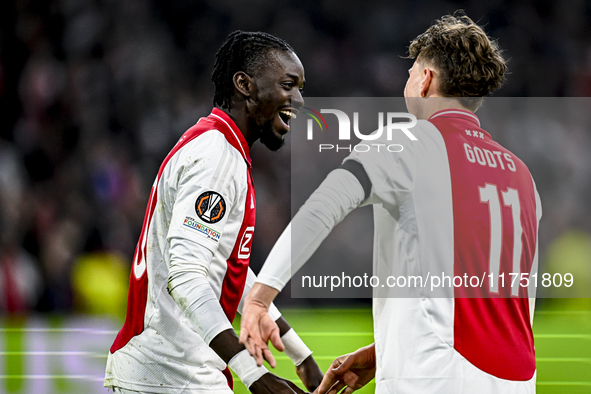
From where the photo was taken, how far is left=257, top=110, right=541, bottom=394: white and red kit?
1812 mm

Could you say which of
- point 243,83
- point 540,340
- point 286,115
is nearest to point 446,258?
point 286,115

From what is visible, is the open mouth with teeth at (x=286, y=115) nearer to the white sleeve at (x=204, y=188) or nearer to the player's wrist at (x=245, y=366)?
the white sleeve at (x=204, y=188)

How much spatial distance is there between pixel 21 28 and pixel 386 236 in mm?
8535

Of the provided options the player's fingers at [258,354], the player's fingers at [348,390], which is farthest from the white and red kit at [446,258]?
the player's fingers at [348,390]

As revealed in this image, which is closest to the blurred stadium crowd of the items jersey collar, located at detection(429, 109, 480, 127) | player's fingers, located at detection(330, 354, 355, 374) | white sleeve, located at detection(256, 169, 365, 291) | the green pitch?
the green pitch

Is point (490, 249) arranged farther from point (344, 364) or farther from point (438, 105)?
point (344, 364)

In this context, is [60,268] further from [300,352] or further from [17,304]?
[300,352]

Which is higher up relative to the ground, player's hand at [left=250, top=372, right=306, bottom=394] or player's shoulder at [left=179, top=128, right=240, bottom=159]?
player's shoulder at [left=179, top=128, right=240, bottom=159]

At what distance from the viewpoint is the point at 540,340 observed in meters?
5.59

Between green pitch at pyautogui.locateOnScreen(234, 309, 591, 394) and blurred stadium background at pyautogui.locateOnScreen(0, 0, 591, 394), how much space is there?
3 cm

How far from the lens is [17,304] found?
22.0ft

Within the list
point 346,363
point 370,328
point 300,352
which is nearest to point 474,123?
Result: point 346,363

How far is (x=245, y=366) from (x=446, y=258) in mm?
700

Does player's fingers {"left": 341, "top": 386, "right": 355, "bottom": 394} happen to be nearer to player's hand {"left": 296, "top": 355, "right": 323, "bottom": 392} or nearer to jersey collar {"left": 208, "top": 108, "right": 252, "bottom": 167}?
player's hand {"left": 296, "top": 355, "right": 323, "bottom": 392}
